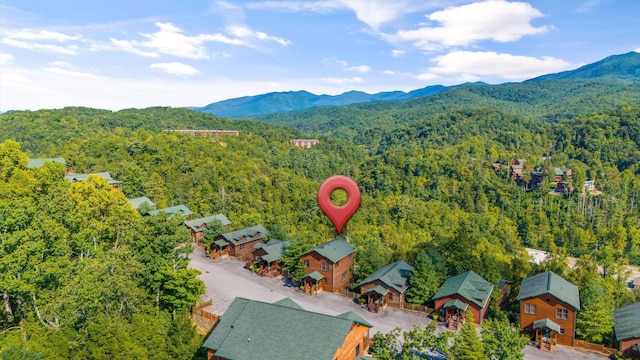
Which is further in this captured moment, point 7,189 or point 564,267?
point 564,267

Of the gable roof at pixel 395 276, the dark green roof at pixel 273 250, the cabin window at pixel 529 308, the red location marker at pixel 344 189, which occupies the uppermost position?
the red location marker at pixel 344 189

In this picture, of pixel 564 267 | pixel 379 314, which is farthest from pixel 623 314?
pixel 379 314

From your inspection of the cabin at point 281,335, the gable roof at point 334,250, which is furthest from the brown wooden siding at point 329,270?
the cabin at point 281,335

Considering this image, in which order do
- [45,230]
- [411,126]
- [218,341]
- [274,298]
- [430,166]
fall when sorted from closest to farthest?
1. [218,341]
2. [45,230]
3. [274,298]
4. [430,166]
5. [411,126]

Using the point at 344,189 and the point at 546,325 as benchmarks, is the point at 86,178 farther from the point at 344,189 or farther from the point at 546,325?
the point at 546,325

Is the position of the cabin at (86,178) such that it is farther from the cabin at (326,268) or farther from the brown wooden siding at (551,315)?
the brown wooden siding at (551,315)

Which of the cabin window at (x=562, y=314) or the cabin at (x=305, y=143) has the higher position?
the cabin at (x=305, y=143)

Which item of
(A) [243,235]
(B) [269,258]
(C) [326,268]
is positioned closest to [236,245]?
(A) [243,235]

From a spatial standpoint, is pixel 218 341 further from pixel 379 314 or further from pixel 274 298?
pixel 379 314
